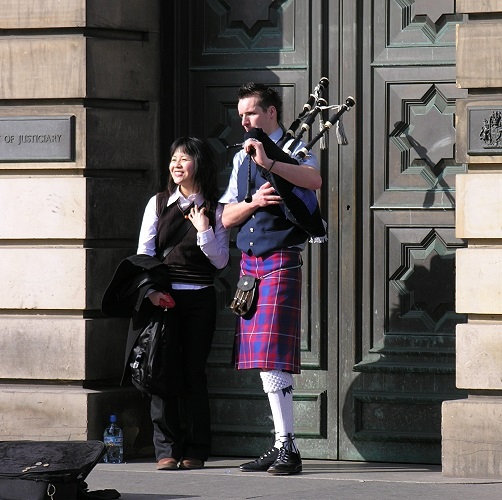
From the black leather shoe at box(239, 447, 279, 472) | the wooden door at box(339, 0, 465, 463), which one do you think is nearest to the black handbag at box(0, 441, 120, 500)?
the black leather shoe at box(239, 447, 279, 472)

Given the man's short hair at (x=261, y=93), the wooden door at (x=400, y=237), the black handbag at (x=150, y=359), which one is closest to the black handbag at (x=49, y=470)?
the black handbag at (x=150, y=359)

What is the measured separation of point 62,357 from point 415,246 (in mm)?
2262

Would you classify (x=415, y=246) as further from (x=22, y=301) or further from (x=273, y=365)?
(x=22, y=301)

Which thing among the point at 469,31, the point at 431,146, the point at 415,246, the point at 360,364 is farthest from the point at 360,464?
the point at 469,31

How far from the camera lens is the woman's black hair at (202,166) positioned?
956 cm

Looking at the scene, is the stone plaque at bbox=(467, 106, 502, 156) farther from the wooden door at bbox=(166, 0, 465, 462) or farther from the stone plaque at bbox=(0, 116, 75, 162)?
the stone plaque at bbox=(0, 116, 75, 162)

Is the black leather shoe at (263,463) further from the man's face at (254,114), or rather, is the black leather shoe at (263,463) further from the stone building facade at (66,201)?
the man's face at (254,114)

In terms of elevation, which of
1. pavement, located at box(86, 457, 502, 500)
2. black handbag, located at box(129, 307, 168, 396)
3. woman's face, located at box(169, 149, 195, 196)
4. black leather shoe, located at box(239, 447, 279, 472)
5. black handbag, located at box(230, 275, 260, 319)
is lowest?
pavement, located at box(86, 457, 502, 500)

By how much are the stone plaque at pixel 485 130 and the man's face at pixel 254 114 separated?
1187mm

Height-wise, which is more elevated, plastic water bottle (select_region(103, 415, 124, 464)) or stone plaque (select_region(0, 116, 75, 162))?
stone plaque (select_region(0, 116, 75, 162))

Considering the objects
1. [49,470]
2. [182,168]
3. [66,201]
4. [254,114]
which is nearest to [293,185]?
[254,114]

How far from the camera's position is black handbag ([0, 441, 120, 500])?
316 inches

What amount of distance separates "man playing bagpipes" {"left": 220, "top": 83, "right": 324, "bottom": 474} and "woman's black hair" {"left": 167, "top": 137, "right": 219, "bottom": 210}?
1.04 ft

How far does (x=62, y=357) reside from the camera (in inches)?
385
